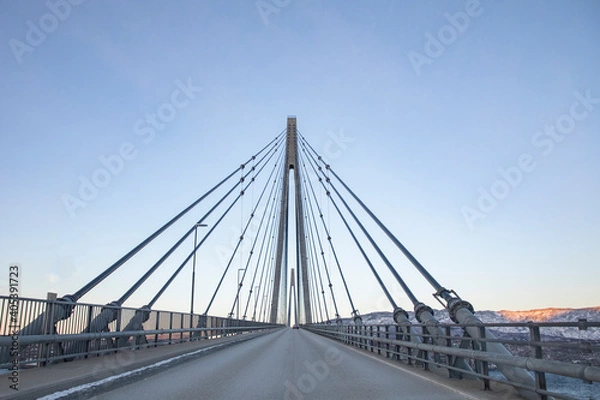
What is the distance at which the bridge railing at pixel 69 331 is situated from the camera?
7844 mm

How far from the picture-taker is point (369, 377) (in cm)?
976

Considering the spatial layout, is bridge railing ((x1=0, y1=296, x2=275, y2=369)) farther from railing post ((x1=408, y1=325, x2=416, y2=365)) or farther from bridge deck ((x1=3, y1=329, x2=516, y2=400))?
railing post ((x1=408, y1=325, x2=416, y2=365))

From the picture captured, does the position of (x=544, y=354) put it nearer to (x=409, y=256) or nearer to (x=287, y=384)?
(x=287, y=384)

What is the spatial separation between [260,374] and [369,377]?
2186 mm

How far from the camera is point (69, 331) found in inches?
401

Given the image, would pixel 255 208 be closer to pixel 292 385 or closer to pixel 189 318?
pixel 189 318

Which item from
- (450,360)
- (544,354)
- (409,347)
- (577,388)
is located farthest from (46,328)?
(577,388)

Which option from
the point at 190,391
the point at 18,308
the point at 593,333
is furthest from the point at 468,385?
Answer: the point at 18,308

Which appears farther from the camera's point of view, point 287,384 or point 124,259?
point 124,259

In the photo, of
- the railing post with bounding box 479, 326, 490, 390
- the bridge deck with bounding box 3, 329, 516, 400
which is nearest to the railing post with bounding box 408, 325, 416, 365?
the bridge deck with bounding box 3, 329, 516, 400

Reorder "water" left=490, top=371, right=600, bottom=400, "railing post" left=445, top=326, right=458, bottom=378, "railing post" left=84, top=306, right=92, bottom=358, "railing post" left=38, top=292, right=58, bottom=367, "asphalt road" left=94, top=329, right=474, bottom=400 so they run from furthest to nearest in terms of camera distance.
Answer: "railing post" left=84, top=306, right=92, bottom=358, "railing post" left=445, top=326, right=458, bottom=378, "railing post" left=38, top=292, right=58, bottom=367, "asphalt road" left=94, top=329, right=474, bottom=400, "water" left=490, top=371, right=600, bottom=400

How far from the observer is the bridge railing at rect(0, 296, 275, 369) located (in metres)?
7.84

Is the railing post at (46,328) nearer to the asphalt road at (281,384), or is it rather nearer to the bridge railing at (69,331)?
the bridge railing at (69,331)

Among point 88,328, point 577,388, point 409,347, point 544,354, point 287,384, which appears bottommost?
point 287,384
